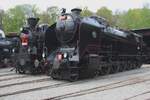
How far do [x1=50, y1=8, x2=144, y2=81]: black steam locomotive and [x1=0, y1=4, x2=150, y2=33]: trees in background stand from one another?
146 feet

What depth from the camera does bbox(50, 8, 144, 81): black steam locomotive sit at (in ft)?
49.0

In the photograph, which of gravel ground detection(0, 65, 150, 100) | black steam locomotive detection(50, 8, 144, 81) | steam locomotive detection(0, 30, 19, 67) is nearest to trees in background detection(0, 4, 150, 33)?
steam locomotive detection(0, 30, 19, 67)

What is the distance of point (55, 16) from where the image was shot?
216ft

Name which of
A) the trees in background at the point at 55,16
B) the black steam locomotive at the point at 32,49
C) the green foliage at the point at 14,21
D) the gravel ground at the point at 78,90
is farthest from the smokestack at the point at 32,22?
the trees in background at the point at 55,16

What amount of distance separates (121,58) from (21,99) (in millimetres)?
9434

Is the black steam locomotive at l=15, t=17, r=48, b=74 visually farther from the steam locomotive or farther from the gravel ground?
the steam locomotive

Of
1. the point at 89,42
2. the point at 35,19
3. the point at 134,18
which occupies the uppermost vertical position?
the point at 134,18

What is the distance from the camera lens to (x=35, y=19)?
1806cm

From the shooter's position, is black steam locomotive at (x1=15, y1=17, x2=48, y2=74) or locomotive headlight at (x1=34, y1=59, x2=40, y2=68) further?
black steam locomotive at (x1=15, y1=17, x2=48, y2=74)

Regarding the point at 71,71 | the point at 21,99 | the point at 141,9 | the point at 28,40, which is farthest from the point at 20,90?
the point at 141,9

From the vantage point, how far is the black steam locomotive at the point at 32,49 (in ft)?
57.6

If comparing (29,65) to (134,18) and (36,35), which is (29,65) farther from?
(134,18)

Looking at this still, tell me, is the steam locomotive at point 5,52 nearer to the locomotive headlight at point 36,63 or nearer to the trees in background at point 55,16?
the locomotive headlight at point 36,63

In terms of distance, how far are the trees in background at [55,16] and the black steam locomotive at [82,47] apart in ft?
146
